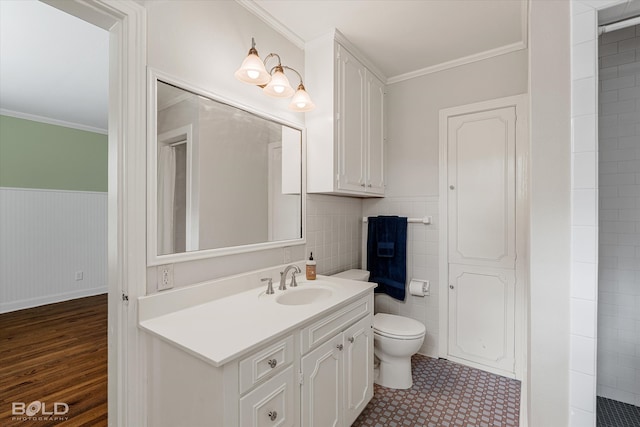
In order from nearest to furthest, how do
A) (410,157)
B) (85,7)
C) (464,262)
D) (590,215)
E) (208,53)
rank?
(590,215) < (85,7) < (208,53) < (464,262) < (410,157)

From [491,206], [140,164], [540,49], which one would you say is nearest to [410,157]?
[491,206]

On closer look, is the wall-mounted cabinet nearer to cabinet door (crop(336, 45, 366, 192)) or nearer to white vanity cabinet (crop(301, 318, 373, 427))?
cabinet door (crop(336, 45, 366, 192))

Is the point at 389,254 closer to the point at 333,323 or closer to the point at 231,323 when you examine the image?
the point at 333,323

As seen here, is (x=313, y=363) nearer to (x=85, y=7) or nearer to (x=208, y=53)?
(x=208, y=53)

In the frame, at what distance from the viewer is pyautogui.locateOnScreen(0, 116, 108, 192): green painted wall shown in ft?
11.8

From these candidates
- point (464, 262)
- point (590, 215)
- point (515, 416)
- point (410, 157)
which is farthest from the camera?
point (410, 157)

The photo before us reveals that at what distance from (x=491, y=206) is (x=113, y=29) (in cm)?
251

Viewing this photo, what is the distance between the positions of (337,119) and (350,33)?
23.5 inches

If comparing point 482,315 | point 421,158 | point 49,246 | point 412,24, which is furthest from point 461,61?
point 49,246

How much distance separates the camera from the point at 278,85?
5.41ft

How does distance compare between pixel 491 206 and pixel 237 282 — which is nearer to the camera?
pixel 237 282

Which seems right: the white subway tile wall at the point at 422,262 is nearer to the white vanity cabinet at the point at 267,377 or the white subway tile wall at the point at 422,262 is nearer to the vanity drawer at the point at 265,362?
the white vanity cabinet at the point at 267,377

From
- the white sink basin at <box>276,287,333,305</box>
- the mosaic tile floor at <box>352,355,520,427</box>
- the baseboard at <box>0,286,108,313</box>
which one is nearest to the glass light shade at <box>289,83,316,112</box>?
the white sink basin at <box>276,287,333,305</box>

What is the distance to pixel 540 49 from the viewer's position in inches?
39.1
